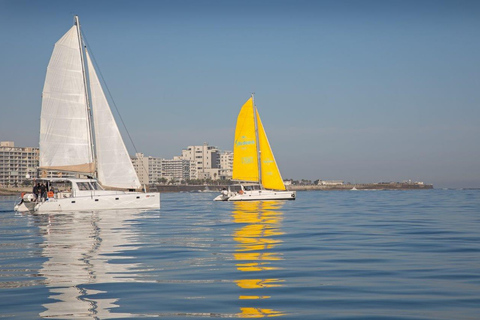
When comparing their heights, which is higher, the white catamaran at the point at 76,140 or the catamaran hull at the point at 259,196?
the white catamaran at the point at 76,140

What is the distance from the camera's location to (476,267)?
15188 millimetres

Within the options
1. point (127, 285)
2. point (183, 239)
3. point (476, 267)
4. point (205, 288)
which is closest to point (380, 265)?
point (476, 267)

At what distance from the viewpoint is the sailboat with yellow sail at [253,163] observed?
7500 cm

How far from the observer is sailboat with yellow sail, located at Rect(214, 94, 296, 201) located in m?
75.0

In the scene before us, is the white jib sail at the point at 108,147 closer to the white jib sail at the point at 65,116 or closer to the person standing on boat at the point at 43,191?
the white jib sail at the point at 65,116

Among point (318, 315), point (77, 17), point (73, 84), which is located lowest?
point (318, 315)

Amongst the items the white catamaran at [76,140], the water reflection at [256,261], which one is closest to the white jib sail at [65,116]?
the white catamaran at [76,140]

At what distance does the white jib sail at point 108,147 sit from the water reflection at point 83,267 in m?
22.0

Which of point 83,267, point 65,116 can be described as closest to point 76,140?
point 65,116

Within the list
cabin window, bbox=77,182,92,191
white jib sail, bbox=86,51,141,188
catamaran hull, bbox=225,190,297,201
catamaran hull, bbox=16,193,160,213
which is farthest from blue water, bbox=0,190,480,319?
catamaran hull, bbox=225,190,297,201

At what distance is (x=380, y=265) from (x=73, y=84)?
130 ft

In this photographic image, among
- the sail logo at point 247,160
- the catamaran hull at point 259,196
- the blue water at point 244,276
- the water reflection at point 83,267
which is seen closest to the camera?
the blue water at point 244,276

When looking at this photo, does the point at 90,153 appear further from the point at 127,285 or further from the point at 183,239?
the point at 127,285

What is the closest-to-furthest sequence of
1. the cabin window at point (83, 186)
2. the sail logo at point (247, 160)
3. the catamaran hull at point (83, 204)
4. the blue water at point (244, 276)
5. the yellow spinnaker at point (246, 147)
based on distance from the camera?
the blue water at point (244, 276)
the catamaran hull at point (83, 204)
the cabin window at point (83, 186)
the yellow spinnaker at point (246, 147)
the sail logo at point (247, 160)
